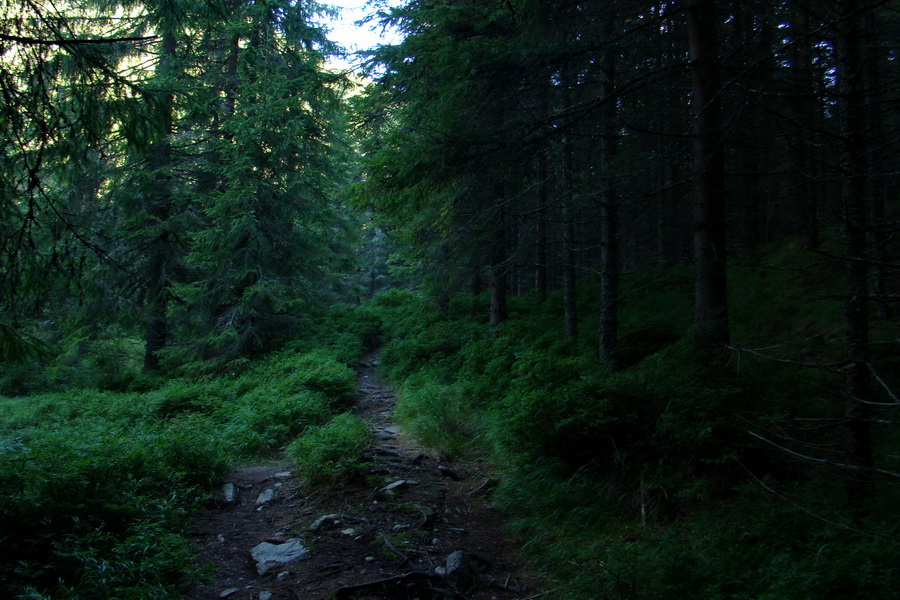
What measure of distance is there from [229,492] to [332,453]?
1.39m

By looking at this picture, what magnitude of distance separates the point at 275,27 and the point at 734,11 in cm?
1495

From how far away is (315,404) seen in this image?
1077cm

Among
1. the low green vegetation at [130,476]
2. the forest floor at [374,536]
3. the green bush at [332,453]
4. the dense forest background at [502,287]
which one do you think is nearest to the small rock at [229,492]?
the forest floor at [374,536]

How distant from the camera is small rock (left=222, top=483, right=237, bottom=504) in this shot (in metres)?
6.46

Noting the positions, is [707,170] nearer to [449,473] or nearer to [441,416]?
[449,473]

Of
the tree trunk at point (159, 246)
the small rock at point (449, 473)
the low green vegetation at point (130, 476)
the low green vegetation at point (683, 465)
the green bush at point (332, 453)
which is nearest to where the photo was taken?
the low green vegetation at point (683, 465)

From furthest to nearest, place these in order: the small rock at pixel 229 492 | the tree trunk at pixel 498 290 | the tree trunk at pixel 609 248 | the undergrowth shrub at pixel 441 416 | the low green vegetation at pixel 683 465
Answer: the tree trunk at pixel 498 290
the tree trunk at pixel 609 248
the undergrowth shrub at pixel 441 416
the small rock at pixel 229 492
the low green vegetation at pixel 683 465

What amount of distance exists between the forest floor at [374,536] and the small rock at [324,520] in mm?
22

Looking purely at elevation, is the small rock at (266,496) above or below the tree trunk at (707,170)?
below

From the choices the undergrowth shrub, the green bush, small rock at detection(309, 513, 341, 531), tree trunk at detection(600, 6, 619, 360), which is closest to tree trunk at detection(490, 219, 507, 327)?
the undergrowth shrub

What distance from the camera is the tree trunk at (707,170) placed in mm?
6562

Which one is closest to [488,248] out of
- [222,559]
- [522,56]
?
[522,56]

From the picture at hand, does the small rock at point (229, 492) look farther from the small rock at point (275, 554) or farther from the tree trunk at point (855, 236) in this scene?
the tree trunk at point (855, 236)

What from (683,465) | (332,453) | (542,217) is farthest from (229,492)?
(542,217)
